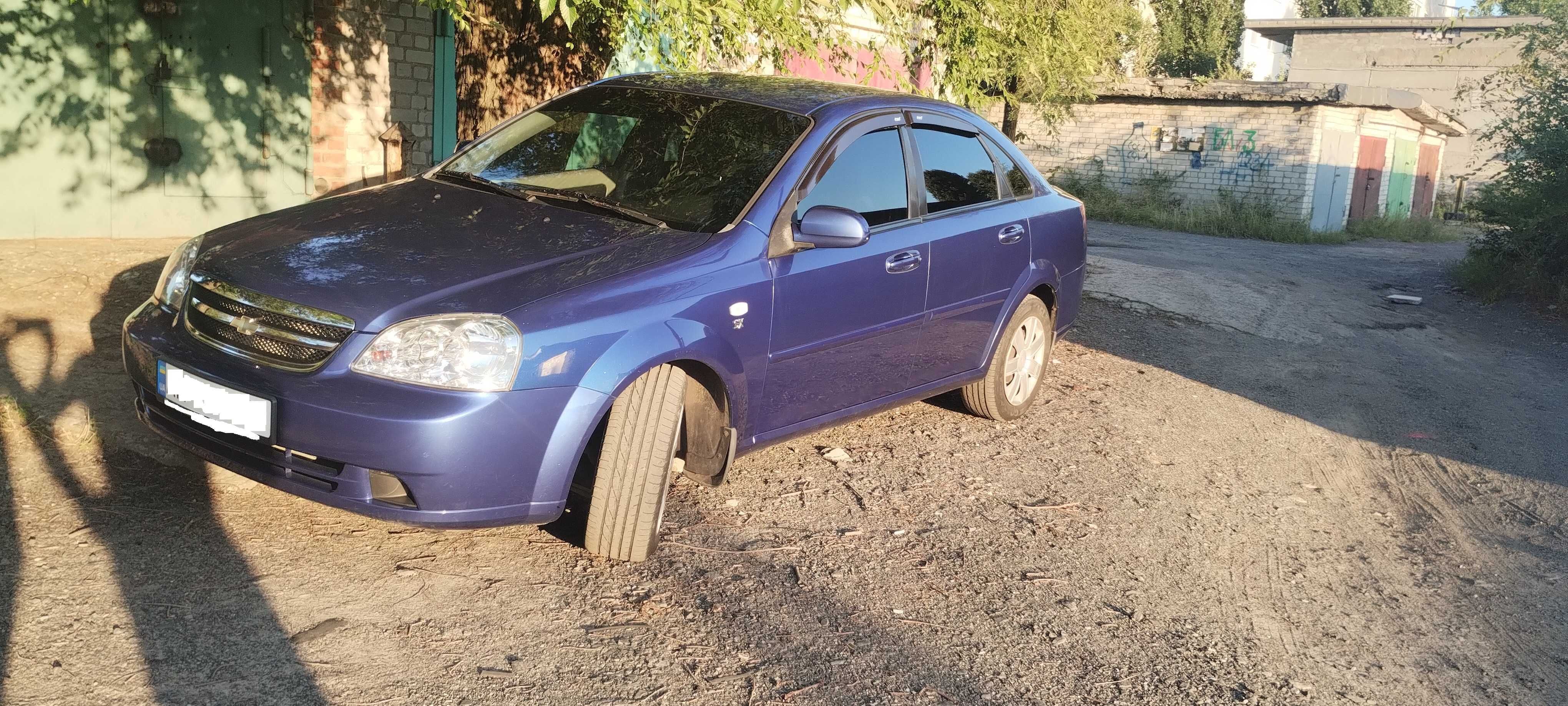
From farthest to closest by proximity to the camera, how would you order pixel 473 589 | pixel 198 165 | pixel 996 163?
pixel 198 165 < pixel 996 163 < pixel 473 589

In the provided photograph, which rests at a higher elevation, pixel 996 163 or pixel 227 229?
pixel 996 163

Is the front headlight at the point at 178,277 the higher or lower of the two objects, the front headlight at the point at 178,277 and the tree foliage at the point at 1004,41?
the lower

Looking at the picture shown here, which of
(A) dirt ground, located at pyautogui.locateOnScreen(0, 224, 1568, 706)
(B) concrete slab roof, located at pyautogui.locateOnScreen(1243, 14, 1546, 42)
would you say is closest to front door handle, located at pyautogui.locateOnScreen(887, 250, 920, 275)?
(A) dirt ground, located at pyautogui.locateOnScreen(0, 224, 1568, 706)

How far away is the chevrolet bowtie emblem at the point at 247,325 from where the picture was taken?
3.63 metres

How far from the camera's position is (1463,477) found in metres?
6.09

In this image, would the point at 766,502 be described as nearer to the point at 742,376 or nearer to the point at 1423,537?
Result: the point at 742,376

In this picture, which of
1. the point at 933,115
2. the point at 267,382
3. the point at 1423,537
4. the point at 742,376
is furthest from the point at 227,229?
the point at 1423,537

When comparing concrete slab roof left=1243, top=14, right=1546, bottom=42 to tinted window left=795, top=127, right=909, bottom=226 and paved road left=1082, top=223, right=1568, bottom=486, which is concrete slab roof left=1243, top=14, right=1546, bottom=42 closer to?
paved road left=1082, top=223, right=1568, bottom=486

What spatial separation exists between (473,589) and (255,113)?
6.76 meters

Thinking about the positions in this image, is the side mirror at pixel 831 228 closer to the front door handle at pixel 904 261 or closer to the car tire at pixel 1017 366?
the front door handle at pixel 904 261

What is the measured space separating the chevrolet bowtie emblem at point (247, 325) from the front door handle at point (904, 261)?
7.60 feet

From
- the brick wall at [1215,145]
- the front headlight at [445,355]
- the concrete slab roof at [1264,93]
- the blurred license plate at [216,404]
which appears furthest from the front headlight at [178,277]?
the brick wall at [1215,145]

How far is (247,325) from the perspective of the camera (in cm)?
365

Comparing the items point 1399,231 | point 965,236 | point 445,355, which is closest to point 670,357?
point 445,355
